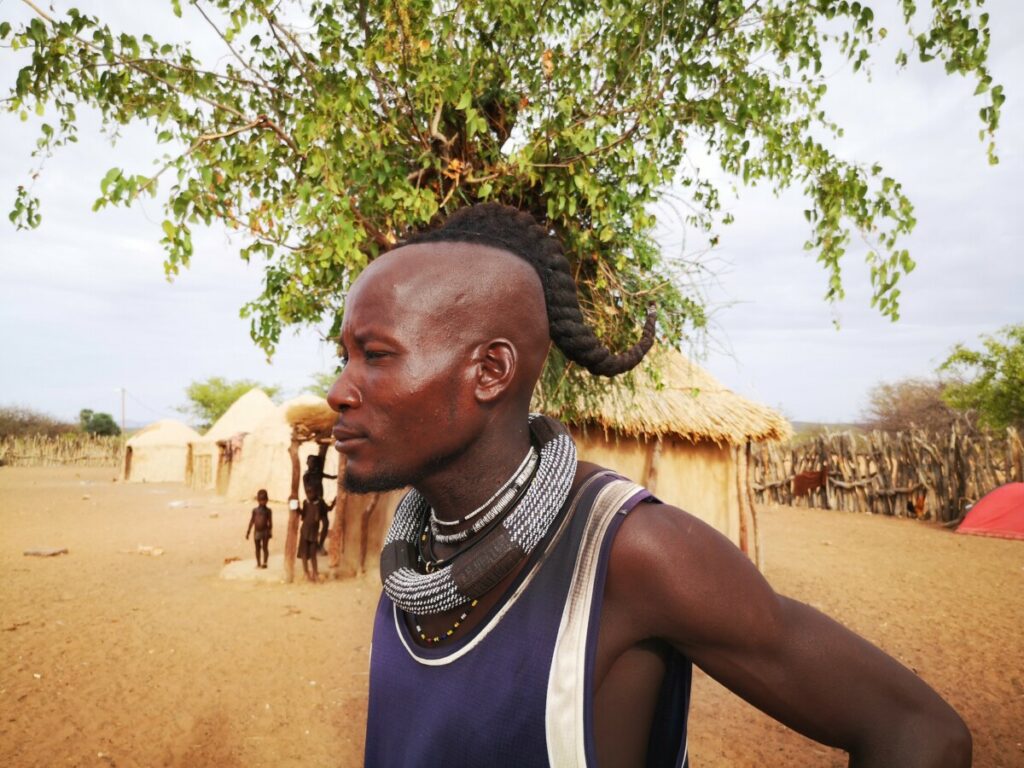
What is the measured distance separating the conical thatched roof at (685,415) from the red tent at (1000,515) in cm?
691

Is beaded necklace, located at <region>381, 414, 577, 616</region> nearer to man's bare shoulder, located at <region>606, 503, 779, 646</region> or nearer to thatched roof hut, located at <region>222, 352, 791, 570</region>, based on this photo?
man's bare shoulder, located at <region>606, 503, 779, 646</region>

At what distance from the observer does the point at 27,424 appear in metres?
42.9

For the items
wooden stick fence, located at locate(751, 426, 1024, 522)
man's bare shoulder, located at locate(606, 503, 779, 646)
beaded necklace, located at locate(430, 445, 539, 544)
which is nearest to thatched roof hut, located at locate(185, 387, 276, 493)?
wooden stick fence, located at locate(751, 426, 1024, 522)

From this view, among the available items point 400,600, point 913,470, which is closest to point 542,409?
point 400,600

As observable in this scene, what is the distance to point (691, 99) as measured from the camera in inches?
176

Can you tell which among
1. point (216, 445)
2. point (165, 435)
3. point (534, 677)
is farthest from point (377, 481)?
point (165, 435)

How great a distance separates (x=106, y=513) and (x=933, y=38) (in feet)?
65.4

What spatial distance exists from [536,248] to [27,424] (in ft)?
176

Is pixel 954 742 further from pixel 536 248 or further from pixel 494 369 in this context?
pixel 536 248

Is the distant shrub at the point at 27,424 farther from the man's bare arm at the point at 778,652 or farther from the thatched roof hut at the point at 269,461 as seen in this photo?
the man's bare arm at the point at 778,652

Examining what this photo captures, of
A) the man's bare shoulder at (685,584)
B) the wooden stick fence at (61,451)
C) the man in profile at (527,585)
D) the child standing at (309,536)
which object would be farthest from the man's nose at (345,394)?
the wooden stick fence at (61,451)

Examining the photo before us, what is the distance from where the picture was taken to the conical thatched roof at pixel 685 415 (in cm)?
945

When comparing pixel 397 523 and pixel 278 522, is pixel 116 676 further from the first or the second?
pixel 278 522

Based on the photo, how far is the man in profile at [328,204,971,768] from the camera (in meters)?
1.02
